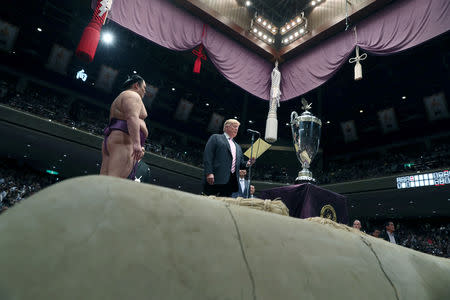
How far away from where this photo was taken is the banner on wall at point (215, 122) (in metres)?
15.6

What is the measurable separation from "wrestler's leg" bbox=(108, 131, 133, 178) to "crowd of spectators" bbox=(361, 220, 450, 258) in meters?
12.6

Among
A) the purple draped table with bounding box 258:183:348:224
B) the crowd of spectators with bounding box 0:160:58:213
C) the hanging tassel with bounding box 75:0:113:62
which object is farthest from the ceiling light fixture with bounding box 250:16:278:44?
the crowd of spectators with bounding box 0:160:58:213

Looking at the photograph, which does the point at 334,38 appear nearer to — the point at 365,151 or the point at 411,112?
the point at 411,112

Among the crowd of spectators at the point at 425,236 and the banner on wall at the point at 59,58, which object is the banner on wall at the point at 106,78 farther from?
the crowd of spectators at the point at 425,236

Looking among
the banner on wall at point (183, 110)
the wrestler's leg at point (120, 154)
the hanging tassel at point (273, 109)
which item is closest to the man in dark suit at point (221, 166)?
the wrestler's leg at point (120, 154)

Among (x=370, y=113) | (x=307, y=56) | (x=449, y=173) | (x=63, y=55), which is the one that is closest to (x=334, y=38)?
(x=307, y=56)

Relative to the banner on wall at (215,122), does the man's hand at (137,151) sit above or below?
below

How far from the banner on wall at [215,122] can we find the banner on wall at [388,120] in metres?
8.42

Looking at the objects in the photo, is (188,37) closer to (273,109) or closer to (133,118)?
(273,109)

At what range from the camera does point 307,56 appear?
18.9 ft

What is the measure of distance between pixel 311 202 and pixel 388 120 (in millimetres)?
13396

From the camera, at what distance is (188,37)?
16.8 ft

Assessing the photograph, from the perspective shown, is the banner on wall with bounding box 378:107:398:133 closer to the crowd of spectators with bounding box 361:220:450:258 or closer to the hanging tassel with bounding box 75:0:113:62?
the crowd of spectators with bounding box 361:220:450:258

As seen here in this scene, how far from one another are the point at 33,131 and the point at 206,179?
33.4ft
